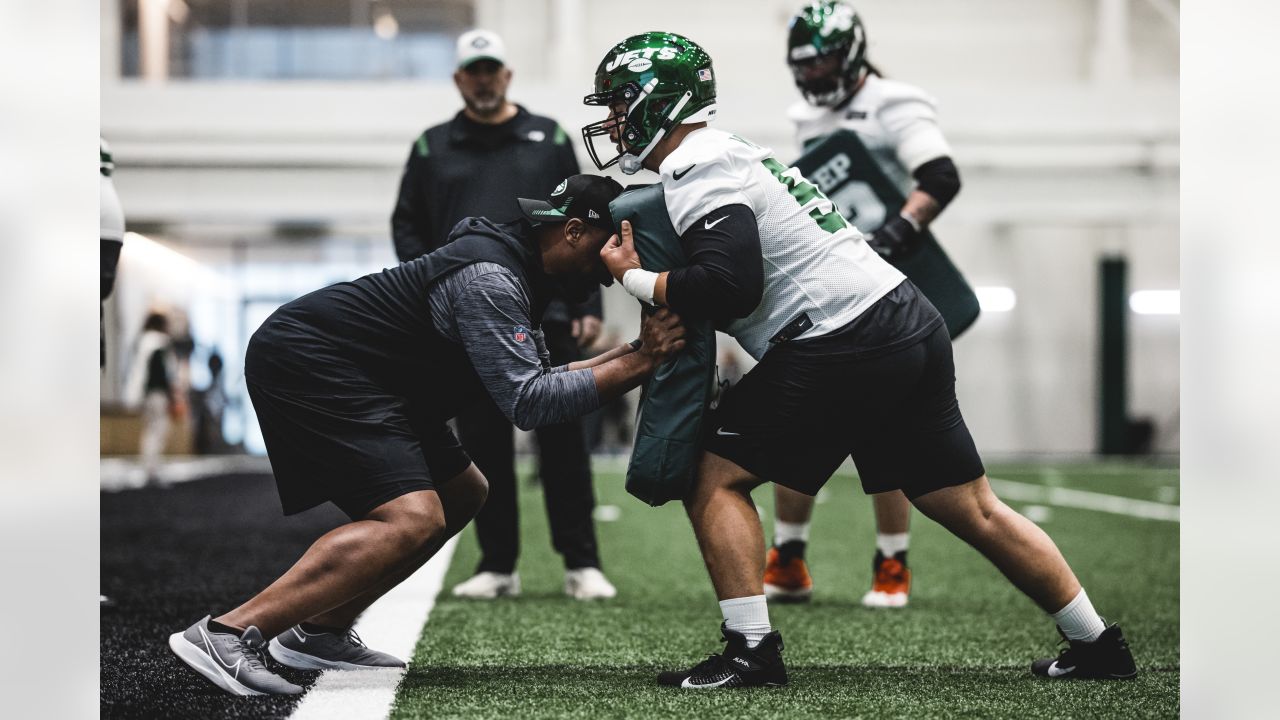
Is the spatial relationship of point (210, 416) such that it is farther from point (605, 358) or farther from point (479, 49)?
point (605, 358)

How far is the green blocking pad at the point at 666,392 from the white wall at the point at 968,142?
13.7 meters

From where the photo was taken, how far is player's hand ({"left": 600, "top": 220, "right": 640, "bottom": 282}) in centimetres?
284

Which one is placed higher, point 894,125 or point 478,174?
point 894,125

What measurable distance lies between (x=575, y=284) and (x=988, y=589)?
2.76 meters

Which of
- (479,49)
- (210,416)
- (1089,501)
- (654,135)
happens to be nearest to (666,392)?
(654,135)

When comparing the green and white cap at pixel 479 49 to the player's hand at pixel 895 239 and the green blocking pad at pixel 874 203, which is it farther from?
the player's hand at pixel 895 239

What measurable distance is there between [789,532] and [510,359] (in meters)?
1.93

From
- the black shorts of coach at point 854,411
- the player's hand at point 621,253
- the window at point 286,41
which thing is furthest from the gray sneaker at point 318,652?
the window at point 286,41

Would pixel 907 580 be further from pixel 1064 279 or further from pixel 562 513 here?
pixel 1064 279

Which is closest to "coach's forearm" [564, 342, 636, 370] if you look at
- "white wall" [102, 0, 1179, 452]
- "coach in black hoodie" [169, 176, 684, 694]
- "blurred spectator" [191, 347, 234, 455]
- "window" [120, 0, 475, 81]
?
"coach in black hoodie" [169, 176, 684, 694]

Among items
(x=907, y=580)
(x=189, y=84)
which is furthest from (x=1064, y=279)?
(x=907, y=580)

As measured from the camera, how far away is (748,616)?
2834mm

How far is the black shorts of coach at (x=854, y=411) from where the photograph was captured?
2807 mm

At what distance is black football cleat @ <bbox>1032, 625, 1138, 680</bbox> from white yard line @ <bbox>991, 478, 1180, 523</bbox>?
18.9ft
